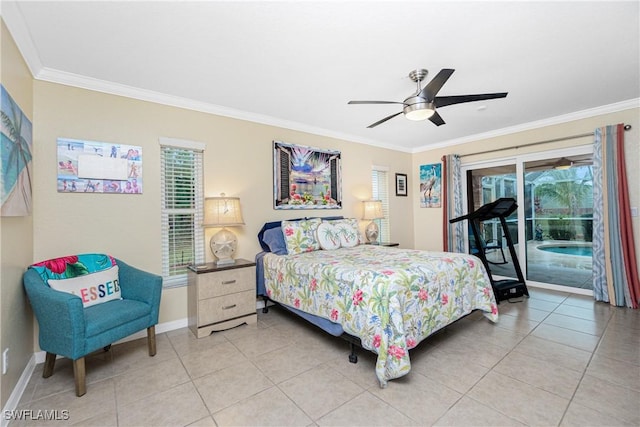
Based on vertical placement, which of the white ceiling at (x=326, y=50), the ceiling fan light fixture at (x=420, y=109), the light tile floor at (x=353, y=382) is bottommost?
the light tile floor at (x=353, y=382)

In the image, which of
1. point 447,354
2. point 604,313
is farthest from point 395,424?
point 604,313

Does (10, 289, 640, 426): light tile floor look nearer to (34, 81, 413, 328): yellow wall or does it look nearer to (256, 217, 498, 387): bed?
(256, 217, 498, 387): bed

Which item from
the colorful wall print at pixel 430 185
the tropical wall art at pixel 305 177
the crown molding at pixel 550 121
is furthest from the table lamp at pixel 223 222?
the crown molding at pixel 550 121

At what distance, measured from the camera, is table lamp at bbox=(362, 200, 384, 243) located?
462 cm

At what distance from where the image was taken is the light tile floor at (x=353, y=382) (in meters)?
1.67

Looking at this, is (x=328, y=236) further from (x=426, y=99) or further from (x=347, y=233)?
(x=426, y=99)

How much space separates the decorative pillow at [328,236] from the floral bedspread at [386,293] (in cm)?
35

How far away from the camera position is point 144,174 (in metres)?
2.91

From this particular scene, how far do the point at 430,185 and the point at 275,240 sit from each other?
11.5 ft

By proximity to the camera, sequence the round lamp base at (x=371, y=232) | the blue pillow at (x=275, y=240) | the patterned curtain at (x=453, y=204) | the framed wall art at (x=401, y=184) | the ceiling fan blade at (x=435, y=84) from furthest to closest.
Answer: the framed wall art at (x=401, y=184) → the patterned curtain at (x=453, y=204) → the round lamp base at (x=371, y=232) → the blue pillow at (x=275, y=240) → the ceiling fan blade at (x=435, y=84)

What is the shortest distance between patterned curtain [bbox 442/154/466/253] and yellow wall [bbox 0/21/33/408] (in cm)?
541

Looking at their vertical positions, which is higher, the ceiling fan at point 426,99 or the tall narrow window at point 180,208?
the ceiling fan at point 426,99

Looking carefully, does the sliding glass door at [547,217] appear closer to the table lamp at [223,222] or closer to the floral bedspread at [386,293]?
the floral bedspread at [386,293]

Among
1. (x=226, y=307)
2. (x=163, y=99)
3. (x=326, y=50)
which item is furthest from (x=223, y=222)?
(x=326, y=50)
